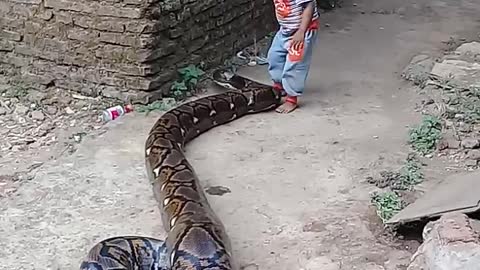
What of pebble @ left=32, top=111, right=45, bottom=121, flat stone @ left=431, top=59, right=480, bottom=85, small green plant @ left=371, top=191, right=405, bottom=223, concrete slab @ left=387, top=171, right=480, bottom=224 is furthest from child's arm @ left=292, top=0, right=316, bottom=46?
pebble @ left=32, top=111, right=45, bottom=121

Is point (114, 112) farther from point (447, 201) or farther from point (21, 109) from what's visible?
point (447, 201)

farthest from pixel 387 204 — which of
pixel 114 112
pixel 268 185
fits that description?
pixel 114 112

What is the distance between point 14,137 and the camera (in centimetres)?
662

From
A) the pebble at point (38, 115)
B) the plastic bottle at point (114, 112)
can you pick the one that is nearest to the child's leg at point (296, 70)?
the plastic bottle at point (114, 112)

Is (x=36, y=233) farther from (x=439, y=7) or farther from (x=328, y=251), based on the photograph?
(x=439, y=7)

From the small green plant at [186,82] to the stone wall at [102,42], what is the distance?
0.27 ft

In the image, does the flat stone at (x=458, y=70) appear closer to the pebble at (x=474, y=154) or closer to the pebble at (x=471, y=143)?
the pebble at (x=471, y=143)

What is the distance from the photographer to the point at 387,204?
5.21 meters

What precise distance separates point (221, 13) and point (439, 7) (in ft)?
13.9

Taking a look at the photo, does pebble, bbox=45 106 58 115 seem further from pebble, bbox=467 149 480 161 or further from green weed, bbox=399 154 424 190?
pebble, bbox=467 149 480 161

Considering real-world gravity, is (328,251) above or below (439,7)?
above

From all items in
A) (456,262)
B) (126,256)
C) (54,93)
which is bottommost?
(54,93)

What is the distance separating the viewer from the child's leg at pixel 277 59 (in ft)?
23.8

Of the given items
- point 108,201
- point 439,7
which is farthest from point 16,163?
point 439,7
